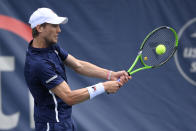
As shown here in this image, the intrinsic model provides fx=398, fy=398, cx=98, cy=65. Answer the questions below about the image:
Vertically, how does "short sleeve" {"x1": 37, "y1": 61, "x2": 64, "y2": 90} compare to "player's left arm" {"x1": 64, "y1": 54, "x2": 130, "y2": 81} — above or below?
below

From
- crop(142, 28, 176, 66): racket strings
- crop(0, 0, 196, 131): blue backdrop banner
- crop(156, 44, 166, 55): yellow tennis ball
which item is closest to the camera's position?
crop(156, 44, 166, 55): yellow tennis ball

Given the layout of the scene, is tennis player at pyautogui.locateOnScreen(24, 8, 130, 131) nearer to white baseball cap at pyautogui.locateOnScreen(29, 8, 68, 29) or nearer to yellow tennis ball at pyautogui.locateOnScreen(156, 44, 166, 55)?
white baseball cap at pyautogui.locateOnScreen(29, 8, 68, 29)

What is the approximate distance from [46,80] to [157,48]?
1282mm

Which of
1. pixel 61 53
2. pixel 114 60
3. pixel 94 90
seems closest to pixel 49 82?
pixel 94 90

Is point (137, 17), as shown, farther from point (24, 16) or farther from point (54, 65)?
point (54, 65)

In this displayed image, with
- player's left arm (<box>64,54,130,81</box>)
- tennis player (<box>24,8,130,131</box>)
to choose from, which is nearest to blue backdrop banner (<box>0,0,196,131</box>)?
player's left arm (<box>64,54,130,81</box>)

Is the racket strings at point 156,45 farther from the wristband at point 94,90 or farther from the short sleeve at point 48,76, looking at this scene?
the short sleeve at point 48,76

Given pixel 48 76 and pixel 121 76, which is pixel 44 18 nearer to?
pixel 48 76

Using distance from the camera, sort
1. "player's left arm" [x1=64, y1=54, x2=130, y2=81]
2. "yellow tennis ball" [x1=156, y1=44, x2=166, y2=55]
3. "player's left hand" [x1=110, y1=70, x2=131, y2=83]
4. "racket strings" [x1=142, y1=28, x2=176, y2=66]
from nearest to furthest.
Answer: "player's left hand" [x1=110, y1=70, x2=131, y2=83] < "player's left arm" [x1=64, y1=54, x2=130, y2=81] < "yellow tennis ball" [x1=156, y1=44, x2=166, y2=55] < "racket strings" [x1=142, y1=28, x2=176, y2=66]

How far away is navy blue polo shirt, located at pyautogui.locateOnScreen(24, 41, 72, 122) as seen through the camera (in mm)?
3053

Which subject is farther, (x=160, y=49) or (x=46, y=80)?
(x=160, y=49)

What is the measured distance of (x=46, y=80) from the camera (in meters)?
3.05

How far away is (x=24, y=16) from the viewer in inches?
174

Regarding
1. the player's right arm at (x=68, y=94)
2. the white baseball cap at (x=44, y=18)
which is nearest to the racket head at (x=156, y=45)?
the player's right arm at (x=68, y=94)
